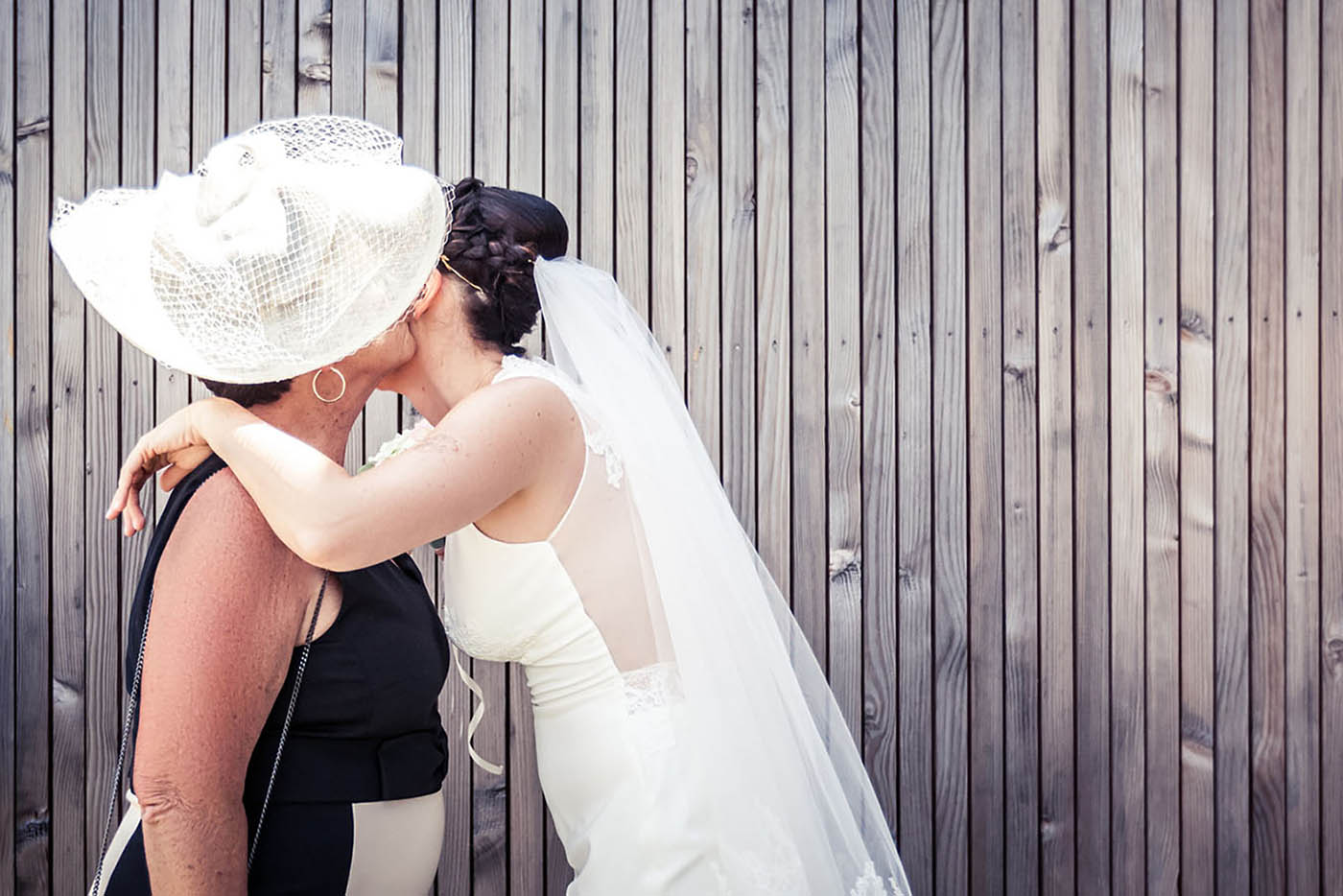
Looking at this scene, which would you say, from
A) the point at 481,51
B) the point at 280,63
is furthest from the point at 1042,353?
the point at 280,63

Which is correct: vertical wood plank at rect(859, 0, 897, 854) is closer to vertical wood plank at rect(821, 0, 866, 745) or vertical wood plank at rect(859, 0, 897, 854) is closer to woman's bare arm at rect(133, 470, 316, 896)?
vertical wood plank at rect(821, 0, 866, 745)

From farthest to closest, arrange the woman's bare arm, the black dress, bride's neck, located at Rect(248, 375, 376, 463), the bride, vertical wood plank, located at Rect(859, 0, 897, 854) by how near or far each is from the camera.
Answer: vertical wood plank, located at Rect(859, 0, 897, 854), the bride, bride's neck, located at Rect(248, 375, 376, 463), the black dress, the woman's bare arm

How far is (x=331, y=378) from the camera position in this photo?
148 centimetres

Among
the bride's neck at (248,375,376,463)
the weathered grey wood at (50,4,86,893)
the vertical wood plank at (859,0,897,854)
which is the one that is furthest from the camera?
the vertical wood plank at (859,0,897,854)

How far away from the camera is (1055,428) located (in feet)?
9.25

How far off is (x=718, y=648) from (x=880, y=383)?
4.39ft

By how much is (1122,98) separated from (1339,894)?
2352mm

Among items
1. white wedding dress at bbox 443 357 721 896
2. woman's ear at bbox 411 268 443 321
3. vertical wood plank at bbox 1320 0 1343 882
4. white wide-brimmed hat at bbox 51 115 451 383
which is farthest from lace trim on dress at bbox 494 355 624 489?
vertical wood plank at bbox 1320 0 1343 882

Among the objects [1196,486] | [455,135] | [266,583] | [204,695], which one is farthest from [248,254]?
[1196,486]

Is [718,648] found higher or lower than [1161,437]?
lower

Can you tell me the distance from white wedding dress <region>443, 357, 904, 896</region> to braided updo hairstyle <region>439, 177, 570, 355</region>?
96mm

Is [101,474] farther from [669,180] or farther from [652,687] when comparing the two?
[652,687]

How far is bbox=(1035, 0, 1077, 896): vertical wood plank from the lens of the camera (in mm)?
2820

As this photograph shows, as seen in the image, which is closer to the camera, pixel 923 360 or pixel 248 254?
pixel 248 254
